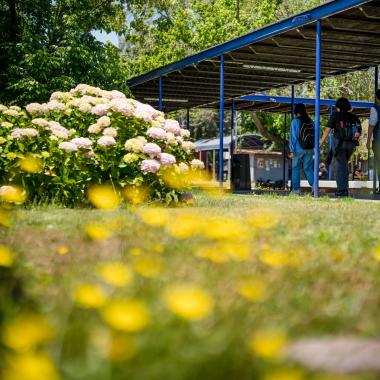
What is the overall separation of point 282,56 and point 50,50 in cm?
640

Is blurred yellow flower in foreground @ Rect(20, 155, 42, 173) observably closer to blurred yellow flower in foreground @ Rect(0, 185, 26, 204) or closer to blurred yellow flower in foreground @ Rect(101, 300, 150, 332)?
blurred yellow flower in foreground @ Rect(0, 185, 26, 204)

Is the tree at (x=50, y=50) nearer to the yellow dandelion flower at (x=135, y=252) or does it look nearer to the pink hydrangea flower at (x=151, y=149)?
the pink hydrangea flower at (x=151, y=149)

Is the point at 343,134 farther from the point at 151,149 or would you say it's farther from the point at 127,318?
the point at 127,318

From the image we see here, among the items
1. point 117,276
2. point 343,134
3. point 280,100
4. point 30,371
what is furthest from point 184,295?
point 280,100

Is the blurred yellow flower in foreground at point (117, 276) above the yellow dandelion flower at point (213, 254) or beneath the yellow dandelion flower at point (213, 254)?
above

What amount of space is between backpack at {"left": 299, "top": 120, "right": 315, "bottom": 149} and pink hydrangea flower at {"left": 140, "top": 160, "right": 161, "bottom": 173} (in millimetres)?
5760

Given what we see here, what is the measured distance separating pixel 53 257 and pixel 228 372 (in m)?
1.83

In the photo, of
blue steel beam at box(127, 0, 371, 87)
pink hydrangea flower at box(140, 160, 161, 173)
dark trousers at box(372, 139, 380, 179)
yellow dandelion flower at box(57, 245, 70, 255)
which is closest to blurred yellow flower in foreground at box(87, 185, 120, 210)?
pink hydrangea flower at box(140, 160, 161, 173)

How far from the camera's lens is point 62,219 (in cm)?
488

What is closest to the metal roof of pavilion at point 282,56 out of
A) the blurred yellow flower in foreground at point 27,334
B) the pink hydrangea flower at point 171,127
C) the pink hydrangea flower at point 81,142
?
the pink hydrangea flower at point 171,127

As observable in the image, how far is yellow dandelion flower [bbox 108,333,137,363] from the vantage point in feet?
5.07

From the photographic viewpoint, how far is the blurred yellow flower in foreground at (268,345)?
62.7 inches

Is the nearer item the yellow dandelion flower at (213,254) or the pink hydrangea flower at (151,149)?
the yellow dandelion flower at (213,254)

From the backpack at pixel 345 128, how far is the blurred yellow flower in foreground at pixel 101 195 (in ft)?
16.1
